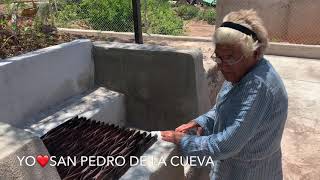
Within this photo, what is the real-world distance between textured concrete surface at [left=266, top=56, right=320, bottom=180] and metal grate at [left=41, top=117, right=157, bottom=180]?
6.81ft

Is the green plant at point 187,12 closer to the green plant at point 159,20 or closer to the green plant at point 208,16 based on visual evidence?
the green plant at point 208,16

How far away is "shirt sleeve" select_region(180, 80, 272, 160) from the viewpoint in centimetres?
204

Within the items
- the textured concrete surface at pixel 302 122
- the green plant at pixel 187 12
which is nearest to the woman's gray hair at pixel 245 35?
the textured concrete surface at pixel 302 122

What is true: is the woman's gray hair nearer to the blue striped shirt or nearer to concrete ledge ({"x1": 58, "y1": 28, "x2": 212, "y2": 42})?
the blue striped shirt

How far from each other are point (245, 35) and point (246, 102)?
0.37 m

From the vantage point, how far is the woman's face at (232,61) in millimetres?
2055

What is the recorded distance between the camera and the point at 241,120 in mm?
2055

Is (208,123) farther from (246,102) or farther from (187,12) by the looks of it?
(187,12)

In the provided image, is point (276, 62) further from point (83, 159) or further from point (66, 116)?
point (83, 159)

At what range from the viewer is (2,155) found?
5.03 feet

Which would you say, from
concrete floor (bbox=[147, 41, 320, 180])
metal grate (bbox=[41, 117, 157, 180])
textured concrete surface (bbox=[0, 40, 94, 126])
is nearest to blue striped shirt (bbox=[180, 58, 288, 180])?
concrete floor (bbox=[147, 41, 320, 180])

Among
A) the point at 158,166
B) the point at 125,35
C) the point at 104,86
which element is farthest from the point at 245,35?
the point at 125,35

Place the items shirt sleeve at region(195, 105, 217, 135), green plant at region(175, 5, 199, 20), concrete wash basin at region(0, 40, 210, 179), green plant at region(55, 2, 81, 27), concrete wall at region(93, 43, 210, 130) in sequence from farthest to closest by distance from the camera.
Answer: green plant at region(175, 5, 199, 20) → green plant at region(55, 2, 81, 27) → concrete wall at region(93, 43, 210, 130) → concrete wash basin at region(0, 40, 210, 179) → shirt sleeve at region(195, 105, 217, 135)

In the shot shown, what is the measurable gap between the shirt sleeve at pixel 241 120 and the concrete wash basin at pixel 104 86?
6.89 feet
